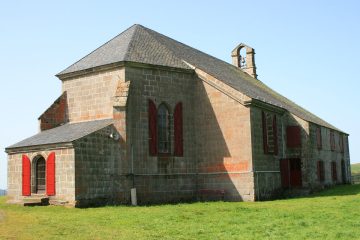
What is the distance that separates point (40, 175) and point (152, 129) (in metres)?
6.57

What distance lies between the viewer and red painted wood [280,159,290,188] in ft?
101

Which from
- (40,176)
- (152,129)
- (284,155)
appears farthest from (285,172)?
(40,176)

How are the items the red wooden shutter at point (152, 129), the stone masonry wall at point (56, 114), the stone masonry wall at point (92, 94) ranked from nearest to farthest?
1. the red wooden shutter at point (152, 129)
2. the stone masonry wall at point (92, 94)
3. the stone masonry wall at point (56, 114)

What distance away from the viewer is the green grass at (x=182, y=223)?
43.9 ft

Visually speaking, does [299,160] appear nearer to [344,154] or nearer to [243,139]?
[243,139]

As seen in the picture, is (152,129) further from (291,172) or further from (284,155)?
Result: (291,172)

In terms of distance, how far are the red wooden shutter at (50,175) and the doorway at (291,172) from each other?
50.8ft

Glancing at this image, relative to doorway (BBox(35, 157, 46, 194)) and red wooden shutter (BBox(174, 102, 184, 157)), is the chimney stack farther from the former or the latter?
doorway (BBox(35, 157, 46, 194))

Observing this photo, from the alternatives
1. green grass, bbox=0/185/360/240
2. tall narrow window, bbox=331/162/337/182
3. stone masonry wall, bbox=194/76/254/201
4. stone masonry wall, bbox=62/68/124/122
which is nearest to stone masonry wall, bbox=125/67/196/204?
stone masonry wall, bbox=194/76/254/201

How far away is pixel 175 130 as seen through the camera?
27.2m

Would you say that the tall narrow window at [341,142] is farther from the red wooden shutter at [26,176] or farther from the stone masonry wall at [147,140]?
the red wooden shutter at [26,176]

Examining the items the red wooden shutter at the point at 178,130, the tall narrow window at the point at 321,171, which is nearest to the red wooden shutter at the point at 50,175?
the red wooden shutter at the point at 178,130

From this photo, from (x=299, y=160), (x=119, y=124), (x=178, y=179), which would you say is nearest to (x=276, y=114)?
(x=299, y=160)

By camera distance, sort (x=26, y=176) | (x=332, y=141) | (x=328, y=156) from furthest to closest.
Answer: (x=332, y=141) < (x=328, y=156) < (x=26, y=176)
